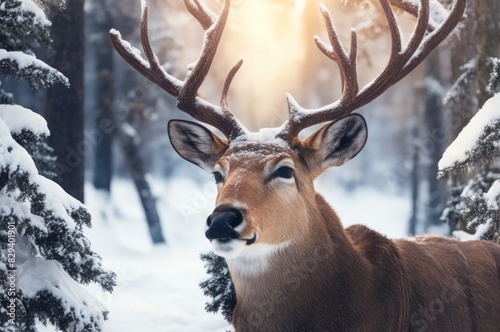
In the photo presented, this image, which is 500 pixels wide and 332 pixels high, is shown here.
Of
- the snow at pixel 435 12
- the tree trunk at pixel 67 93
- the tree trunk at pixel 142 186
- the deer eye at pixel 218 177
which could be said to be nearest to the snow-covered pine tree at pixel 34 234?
the deer eye at pixel 218 177

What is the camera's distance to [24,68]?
7000 mm

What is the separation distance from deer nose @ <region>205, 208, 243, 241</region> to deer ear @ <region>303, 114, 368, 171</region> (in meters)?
1.23

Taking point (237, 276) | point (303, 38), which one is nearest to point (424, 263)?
point (237, 276)

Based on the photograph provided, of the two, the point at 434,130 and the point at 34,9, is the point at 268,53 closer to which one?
the point at 434,130

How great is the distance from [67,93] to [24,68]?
3166 millimetres

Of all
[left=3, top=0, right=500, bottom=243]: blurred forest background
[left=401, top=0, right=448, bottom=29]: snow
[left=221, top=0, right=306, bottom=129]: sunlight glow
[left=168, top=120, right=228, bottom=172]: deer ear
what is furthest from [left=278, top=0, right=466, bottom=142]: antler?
[left=221, top=0, right=306, bottom=129]: sunlight glow

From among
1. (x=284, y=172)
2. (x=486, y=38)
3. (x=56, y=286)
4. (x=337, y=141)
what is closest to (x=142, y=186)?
(x=486, y=38)

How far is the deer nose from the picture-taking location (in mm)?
5160

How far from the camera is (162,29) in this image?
21.5 metres

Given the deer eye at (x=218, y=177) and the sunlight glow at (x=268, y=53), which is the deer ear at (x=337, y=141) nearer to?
the deer eye at (x=218, y=177)

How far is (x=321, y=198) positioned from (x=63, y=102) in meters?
4.81

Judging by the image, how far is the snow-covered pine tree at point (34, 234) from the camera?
21.1 feet

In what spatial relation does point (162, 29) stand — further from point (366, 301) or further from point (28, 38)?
point (366, 301)

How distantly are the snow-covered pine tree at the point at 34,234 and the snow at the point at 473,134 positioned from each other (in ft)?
10.1
